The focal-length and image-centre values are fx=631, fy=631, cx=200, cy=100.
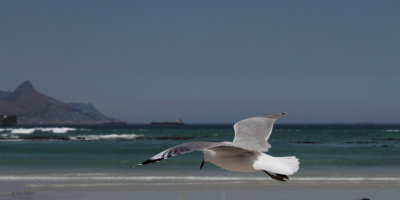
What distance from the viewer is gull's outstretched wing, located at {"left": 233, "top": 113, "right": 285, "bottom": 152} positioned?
20.5 feet

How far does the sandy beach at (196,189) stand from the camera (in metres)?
10.8

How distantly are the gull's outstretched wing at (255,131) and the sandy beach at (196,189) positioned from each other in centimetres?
399

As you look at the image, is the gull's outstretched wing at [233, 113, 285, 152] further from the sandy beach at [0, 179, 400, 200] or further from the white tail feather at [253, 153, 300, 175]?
the sandy beach at [0, 179, 400, 200]

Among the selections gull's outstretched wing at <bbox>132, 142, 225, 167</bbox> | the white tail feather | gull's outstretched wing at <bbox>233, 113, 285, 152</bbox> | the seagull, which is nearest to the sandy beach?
gull's outstretched wing at <bbox>233, 113, 285, 152</bbox>

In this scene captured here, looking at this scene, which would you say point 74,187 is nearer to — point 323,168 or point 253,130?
point 253,130

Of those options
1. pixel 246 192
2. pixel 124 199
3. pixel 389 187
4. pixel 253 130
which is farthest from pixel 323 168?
pixel 253 130

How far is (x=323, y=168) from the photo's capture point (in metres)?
18.7

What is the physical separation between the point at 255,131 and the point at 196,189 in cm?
556

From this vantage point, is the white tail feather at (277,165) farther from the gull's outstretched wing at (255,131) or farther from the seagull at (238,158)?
the gull's outstretched wing at (255,131)

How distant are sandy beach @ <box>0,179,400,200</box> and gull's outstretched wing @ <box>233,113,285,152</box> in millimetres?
3989

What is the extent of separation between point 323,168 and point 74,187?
8.90 metres

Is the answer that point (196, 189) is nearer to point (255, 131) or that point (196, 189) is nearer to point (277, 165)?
point (255, 131)

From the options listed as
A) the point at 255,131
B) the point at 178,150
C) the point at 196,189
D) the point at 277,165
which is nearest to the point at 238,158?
the point at 277,165

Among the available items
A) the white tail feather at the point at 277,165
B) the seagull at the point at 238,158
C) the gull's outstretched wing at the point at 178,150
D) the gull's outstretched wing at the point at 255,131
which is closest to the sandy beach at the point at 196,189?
the gull's outstretched wing at the point at 255,131
